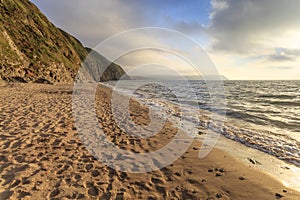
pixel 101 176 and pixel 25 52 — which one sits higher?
pixel 25 52

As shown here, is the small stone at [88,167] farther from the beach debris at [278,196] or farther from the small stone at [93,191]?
the beach debris at [278,196]

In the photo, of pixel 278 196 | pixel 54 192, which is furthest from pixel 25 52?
pixel 278 196

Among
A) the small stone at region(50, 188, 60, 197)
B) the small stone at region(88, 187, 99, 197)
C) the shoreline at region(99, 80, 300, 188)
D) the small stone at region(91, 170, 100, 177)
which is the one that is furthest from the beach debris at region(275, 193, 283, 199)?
the small stone at region(50, 188, 60, 197)

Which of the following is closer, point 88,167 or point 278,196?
point 278,196

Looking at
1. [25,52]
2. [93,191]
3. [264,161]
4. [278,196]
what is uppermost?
[25,52]

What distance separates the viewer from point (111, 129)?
8953 millimetres

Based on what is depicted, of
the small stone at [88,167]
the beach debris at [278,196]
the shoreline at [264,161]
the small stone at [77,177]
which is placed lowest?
the shoreline at [264,161]

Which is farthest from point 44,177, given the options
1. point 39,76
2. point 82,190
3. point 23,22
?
point 23,22

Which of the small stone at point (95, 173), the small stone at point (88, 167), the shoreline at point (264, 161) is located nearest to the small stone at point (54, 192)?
the small stone at point (95, 173)

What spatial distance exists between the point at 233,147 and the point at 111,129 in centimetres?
600

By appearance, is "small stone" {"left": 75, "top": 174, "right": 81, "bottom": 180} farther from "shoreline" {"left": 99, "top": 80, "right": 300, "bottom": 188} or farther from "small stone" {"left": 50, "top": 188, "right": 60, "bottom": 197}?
"shoreline" {"left": 99, "top": 80, "right": 300, "bottom": 188}

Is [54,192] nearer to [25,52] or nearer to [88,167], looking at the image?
[88,167]

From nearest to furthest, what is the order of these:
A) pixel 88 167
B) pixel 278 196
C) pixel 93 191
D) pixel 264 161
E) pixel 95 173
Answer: pixel 93 191 < pixel 278 196 < pixel 95 173 < pixel 88 167 < pixel 264 161

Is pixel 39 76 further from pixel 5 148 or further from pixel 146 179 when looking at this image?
pixel 146 179
